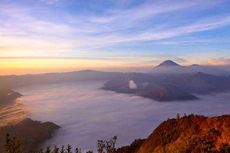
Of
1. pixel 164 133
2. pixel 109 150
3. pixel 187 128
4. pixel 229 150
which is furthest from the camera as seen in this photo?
pixel 109 150

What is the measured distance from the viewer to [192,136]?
67500mm

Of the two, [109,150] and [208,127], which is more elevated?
[208,127]

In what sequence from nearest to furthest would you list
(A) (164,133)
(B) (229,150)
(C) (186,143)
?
1. (B) (229,150)
2. (C) (186,143)
3. (A) (164,133)

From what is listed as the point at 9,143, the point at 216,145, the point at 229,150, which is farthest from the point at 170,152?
the point at 9,143

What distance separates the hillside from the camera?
58128 millimetres

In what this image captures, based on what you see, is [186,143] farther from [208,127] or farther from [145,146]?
[145,146]

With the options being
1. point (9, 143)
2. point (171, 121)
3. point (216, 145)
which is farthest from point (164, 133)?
point (9, 143)

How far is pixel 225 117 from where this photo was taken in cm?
7038

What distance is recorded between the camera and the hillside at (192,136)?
5813cm

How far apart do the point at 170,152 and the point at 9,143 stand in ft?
110

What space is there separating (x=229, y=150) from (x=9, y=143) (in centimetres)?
4410

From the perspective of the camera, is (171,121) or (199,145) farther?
(171,121)

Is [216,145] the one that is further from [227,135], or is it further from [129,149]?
[129,149]

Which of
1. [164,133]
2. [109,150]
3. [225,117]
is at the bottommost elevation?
[109,150]
